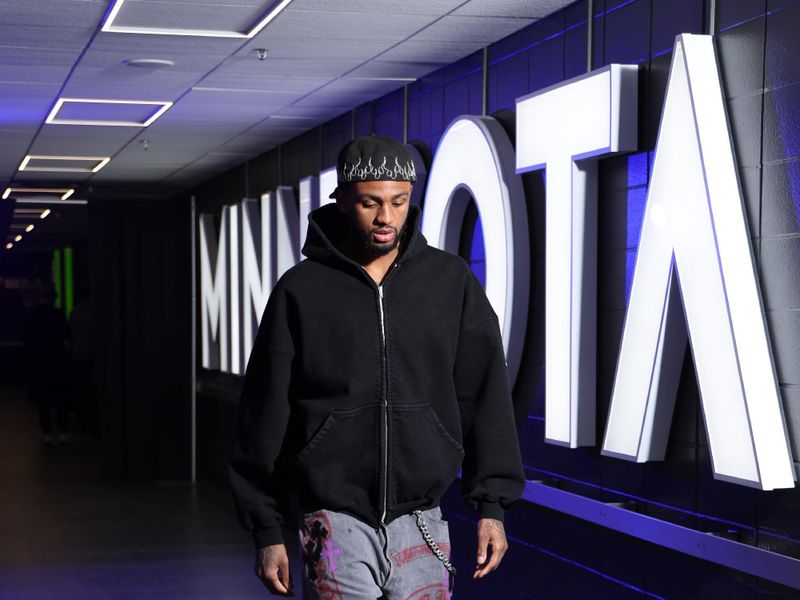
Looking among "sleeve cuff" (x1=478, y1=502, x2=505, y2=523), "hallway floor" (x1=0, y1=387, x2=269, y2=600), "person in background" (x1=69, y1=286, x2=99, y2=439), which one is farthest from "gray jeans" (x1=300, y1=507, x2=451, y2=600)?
"person in background" (x1=69, y1=286, x2=99, y2=439)

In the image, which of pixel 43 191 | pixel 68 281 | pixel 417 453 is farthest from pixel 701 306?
pixel 68 281

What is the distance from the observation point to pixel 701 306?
316cm

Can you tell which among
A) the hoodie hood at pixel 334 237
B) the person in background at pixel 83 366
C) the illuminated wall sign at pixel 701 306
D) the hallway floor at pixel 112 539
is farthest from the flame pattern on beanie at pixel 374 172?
the person in background at pixel 83 366

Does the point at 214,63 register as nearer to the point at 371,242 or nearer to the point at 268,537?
the point at 371,242

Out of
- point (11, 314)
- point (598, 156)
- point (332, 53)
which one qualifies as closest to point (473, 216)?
point (332, 53)

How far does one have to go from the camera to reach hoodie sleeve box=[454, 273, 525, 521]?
2.36 metres

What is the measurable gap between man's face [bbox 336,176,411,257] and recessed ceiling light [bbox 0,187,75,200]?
8.00 m

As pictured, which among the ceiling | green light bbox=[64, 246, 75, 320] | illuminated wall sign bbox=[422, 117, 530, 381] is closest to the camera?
the ceiling

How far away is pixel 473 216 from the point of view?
4.88 meters

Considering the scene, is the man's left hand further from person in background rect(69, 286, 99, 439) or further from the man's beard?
person in background rect(69, 286, 99, 439)

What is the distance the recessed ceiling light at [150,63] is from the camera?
4.94m

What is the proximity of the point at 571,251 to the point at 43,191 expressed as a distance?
276 inches

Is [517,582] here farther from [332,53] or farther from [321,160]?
[321,160]

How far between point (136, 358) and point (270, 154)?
2390 millimetres
